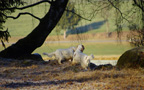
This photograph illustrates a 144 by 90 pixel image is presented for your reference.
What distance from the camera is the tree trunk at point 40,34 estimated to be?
836 centimetres

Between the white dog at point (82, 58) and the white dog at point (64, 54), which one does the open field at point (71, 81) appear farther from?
the white dog at point (64, 54)

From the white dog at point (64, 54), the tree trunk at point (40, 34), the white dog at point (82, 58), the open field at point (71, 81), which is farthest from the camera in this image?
the tree trunk at point (40, 34)

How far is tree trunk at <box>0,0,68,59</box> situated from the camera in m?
8.36

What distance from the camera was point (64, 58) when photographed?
24.2ft

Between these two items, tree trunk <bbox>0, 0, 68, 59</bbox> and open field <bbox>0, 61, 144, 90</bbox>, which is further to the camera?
tree trunk <bbox>0, 0, 68, 59</bbox>

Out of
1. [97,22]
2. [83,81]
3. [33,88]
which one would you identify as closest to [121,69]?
[83,81]

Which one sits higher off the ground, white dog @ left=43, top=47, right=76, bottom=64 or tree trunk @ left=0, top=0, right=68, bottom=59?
tree trunk @ left=0, top=0, right=68, bottom=59

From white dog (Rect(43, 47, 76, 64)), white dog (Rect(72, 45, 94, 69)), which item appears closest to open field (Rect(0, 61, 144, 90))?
white dog (Rect(72, 45, 94, 69))

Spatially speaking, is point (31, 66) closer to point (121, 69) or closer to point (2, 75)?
point (2, 75)

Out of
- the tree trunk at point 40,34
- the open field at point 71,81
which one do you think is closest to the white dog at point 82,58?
the open field at point 71,81

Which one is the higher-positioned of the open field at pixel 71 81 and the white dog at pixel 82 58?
the white dog at pixel 82 58

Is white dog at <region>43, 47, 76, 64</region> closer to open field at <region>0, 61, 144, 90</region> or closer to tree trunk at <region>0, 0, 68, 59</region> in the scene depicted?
open field at <region>0, 61, 144, 90</region>

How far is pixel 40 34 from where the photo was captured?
854cm

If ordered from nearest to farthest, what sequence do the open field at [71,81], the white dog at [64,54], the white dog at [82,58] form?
the open field at [71,81], the white dog at [82,58], the white dog at [64,54]
